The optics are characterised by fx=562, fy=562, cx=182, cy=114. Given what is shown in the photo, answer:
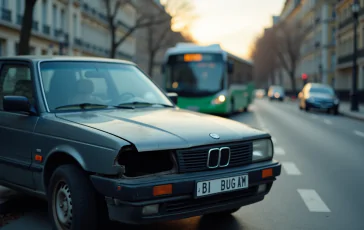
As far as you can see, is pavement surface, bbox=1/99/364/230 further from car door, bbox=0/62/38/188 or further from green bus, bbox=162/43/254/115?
green bus, bbox=162/43/254/115

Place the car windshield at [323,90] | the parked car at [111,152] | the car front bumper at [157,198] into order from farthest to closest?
1. the car windshield at [323,90]
2. the parked car at [111,152]
3. the car front bumper at [157,198]

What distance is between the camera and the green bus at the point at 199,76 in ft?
72.9

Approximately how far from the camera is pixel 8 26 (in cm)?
3344

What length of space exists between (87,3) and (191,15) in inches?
543

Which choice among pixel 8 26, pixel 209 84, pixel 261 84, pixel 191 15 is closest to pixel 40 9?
pixel 8 26

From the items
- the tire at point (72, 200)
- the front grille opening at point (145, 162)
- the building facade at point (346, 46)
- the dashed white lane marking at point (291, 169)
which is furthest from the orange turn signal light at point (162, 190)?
the building facade at point (346, 46)

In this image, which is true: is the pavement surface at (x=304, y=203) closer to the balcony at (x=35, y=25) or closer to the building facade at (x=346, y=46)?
the balcony at (x=35, y=25)

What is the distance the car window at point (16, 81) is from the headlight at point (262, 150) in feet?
7.20

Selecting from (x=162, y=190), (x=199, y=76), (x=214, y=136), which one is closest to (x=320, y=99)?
(x=199, y=76)

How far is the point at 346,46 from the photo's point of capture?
6272cm

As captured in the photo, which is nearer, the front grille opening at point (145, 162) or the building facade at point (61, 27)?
the front grille opening at point (145, 162)

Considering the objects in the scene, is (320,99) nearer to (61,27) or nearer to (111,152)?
(61,27)

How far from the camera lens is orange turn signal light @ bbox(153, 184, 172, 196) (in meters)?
4.17

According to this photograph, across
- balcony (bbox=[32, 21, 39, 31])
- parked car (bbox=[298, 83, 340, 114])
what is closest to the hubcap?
parked car (bbox=[298, 83, 340, 114])
